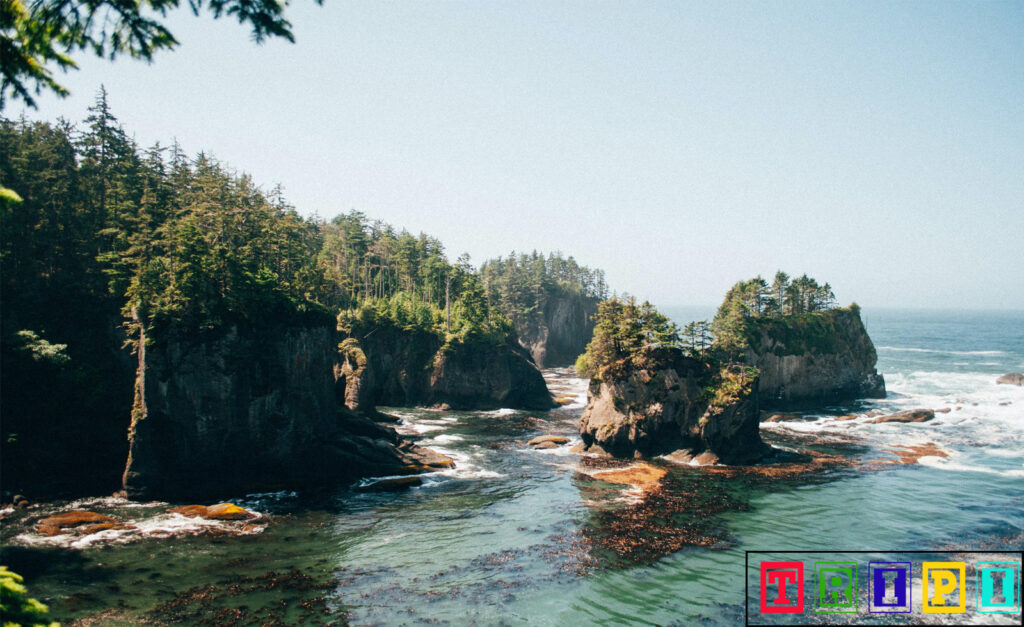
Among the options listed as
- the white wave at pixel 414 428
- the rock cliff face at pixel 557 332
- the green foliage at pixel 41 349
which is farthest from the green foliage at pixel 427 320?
the rock cliff face at pixel 557 332

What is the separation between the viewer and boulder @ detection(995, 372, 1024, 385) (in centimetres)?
8569

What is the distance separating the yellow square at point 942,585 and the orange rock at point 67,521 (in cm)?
4588

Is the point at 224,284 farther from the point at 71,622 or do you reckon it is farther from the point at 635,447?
the point at 635,447

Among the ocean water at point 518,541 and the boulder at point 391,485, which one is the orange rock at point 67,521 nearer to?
the ocean water at point 518,541

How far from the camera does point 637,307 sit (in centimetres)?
5644

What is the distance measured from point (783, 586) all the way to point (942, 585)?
861 cm

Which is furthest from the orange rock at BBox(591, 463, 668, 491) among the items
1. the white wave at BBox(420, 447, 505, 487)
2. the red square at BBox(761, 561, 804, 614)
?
the red square at BBox(761, 561, 804, 614)

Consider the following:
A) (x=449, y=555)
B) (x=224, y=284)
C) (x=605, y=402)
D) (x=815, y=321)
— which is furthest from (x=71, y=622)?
(x=815, y=321)

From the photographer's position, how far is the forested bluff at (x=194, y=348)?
3975cm

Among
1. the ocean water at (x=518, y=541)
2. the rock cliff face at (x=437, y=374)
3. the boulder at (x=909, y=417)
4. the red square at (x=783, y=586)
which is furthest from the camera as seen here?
the rock cliff face at (x=437, y=374)

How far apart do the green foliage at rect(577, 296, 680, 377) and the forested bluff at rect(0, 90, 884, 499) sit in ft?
0.70

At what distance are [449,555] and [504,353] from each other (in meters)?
52.5

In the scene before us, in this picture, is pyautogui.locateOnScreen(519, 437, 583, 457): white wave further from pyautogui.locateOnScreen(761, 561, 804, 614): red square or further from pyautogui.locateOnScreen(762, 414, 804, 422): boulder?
pyautogui.locateOnScreen(762, 414, 804, 422): boulder

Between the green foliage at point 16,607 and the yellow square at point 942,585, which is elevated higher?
the green foliage at point 16,607
